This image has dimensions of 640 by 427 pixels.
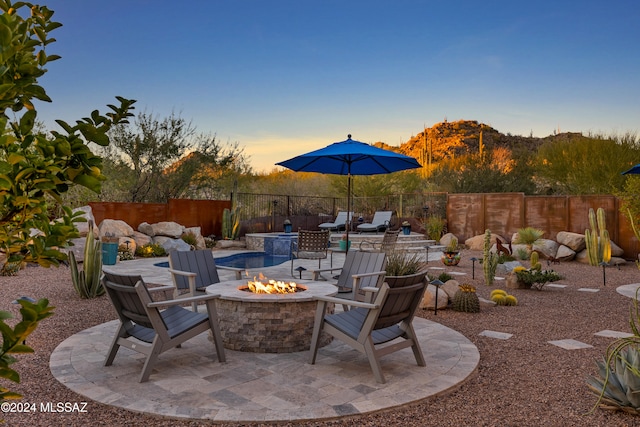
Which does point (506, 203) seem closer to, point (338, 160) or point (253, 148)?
point (338, 160)

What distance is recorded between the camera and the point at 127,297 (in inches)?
145

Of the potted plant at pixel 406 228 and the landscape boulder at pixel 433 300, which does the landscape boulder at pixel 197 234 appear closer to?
the potted plant at pixel 406 228

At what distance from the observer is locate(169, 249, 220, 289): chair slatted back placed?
17.7 feet

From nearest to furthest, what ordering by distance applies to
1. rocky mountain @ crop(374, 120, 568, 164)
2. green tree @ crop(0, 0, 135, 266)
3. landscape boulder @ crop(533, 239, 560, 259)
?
1. green tree @ crop(0, 0, 135, 266)
2. landscape boulder @ crop(533, 239, 560, 259)
3. rocky mountain @ crop(374, 120, 568, 164)

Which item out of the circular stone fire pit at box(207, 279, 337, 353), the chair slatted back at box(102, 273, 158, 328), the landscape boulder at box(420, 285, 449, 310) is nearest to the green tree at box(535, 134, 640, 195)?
the landscape boulder at box(420, 285, 449, 310)

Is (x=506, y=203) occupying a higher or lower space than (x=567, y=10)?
lower

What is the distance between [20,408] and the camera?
10.3 feet

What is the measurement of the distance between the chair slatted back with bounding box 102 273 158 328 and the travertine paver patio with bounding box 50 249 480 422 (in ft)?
1.53

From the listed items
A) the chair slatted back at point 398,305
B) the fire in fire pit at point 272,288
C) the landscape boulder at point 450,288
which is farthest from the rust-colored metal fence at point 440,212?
the chair slatted back at point 398,305

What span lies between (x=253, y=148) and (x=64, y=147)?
69.3 ft

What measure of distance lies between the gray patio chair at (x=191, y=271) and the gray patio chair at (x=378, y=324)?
182cm

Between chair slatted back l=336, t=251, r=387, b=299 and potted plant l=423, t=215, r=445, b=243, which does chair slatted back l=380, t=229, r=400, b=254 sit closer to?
chair slatted back l=336, t=251, r=387, b=299

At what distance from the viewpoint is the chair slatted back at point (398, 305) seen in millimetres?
3617

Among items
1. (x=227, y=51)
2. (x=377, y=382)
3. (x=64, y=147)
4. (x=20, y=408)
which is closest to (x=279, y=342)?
(x=377, y=382)
